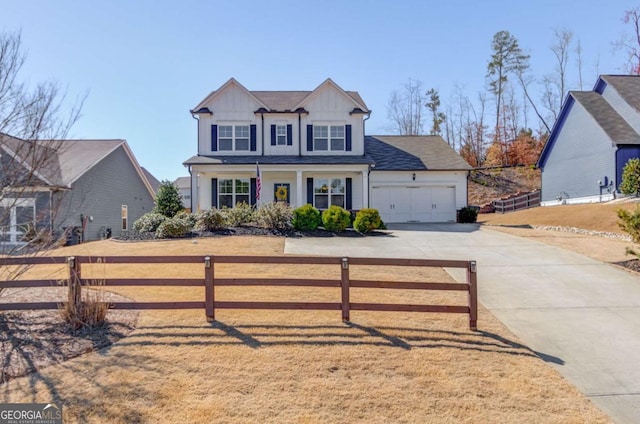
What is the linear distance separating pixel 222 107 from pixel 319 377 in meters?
19.0

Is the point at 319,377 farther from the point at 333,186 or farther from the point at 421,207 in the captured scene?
the point at 421,207

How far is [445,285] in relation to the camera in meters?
5.75

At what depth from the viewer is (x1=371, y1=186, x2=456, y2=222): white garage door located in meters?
22.7

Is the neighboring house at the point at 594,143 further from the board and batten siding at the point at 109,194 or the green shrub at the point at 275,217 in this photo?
the board and batten siding at the point at 109,194

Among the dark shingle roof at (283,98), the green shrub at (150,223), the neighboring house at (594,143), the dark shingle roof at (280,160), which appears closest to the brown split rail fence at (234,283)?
the green shrub at (150,223)

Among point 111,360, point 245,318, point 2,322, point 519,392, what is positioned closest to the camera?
point 519,392

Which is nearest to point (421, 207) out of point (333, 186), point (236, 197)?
point (333, 186)

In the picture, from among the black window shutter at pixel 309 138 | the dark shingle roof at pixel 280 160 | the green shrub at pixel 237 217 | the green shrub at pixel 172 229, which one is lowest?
the green shrub at pixel 172 229

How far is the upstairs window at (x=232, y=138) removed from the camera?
68.0 ft

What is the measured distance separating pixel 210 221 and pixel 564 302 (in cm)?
1259

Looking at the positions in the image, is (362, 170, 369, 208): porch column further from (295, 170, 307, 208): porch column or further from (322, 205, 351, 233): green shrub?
(322, 205, 351, 233): green shrub

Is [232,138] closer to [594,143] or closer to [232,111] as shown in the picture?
[232,111]

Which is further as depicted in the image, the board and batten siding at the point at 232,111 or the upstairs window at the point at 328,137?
the upstairs window at the point at 328,137

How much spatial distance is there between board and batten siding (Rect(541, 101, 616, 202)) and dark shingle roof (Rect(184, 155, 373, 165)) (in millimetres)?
13013
